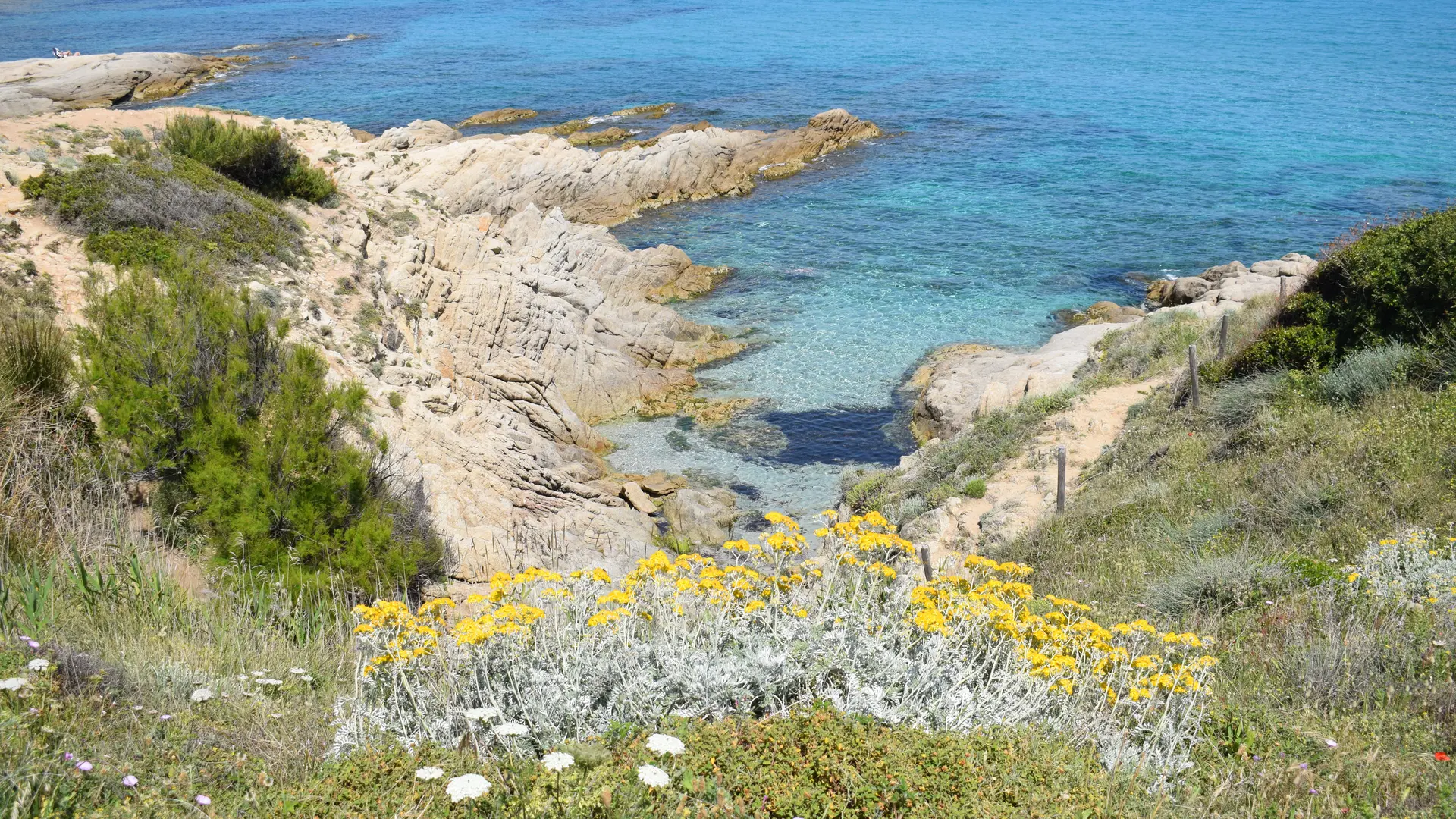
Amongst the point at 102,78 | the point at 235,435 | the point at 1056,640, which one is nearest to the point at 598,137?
the point at 102,78

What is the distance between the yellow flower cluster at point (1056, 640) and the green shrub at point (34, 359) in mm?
7630

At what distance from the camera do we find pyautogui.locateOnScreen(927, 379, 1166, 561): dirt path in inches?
556

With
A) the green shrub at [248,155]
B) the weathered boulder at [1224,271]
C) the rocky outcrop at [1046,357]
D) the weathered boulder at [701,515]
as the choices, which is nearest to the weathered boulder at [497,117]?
the green shrub at [248,155]

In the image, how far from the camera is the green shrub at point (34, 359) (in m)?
8.02

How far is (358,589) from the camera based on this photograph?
30.1 feet

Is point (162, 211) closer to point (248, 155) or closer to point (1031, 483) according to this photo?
point (248, 155)

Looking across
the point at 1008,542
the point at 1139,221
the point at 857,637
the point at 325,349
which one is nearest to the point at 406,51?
the point at 1139,221

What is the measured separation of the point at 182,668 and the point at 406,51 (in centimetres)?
8191

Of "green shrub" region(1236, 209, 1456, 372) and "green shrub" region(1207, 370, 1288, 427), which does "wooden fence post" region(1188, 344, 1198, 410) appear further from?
"green shrub" region(1236, 209, 1456, 372)

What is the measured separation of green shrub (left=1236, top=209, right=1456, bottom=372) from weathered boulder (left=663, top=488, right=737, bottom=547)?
29.6 feet

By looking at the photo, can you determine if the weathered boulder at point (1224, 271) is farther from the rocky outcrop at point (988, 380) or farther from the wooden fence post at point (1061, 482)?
the wooden fence post at point (1061, 482)

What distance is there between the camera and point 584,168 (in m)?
39.5

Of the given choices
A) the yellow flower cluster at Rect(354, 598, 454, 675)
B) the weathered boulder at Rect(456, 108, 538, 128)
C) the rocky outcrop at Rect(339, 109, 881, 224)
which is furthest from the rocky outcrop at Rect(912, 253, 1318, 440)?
the weathered boulder at Rect(456, 108, 538, 128)

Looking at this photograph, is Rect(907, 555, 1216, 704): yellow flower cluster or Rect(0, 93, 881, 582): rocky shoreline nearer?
Rect(907, 555, 1216, 704): yellow flower cluster
